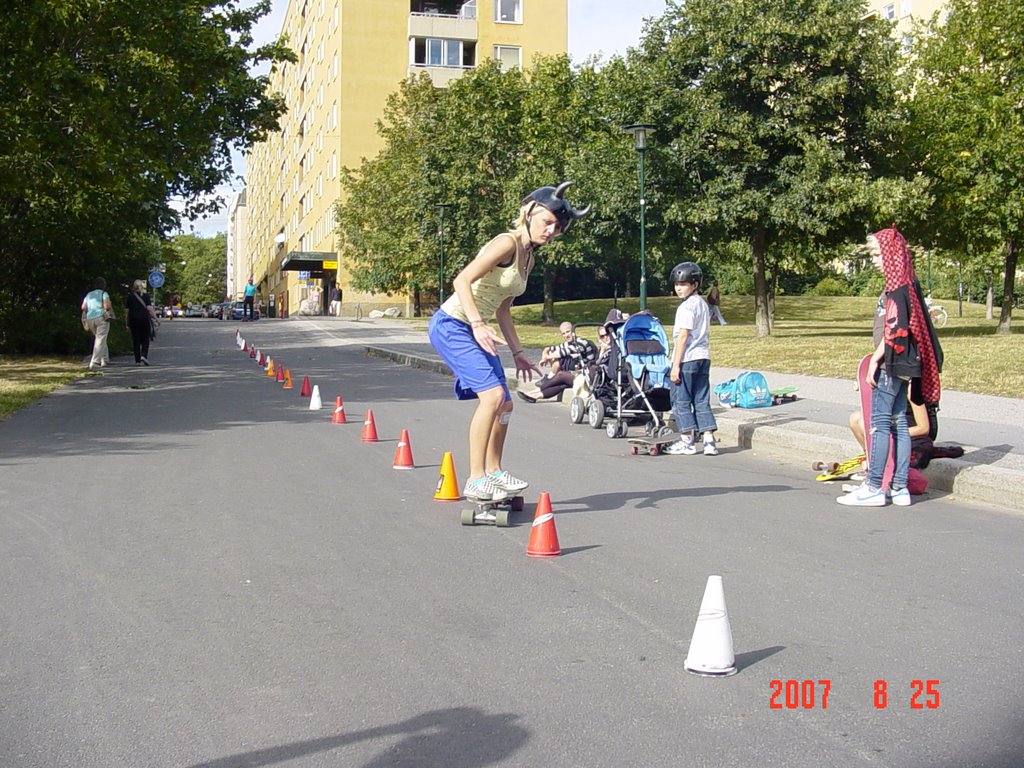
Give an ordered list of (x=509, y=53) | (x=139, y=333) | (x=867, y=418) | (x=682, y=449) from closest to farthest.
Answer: (x=867, y=418) < (x=682, y=449) < (x=139, y=333) < (x=509, y=53)

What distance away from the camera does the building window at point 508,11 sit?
225ft

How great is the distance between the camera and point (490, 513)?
7.03 m

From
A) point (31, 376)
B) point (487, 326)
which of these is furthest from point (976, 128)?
point (487, 326)

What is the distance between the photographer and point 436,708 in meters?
3.83

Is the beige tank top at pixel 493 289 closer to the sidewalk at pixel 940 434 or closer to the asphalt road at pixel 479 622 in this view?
the asphalt road at pixel 479 622

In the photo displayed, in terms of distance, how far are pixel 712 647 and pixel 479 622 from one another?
3.77ft

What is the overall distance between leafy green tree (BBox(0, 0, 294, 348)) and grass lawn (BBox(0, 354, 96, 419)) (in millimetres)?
1540

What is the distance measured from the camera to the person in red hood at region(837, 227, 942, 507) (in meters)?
7.70

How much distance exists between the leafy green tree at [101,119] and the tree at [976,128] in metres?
17.2

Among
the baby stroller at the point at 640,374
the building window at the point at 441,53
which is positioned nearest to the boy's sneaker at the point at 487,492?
the baby stroller at the point at 640,374

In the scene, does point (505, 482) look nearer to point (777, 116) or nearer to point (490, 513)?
point (490, 513)

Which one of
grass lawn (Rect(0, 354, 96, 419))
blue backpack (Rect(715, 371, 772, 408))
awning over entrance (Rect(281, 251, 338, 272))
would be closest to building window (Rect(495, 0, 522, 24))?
awning over entrance (Rect(281, 251, 338, 272))

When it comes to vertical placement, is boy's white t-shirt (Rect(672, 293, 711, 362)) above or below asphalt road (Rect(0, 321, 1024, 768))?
above

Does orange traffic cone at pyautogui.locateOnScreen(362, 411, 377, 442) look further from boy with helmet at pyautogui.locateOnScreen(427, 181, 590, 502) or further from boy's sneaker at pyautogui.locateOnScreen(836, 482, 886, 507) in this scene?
boy's sneaker at pyautogui.locateOnScreen(836, 482, 886, 507)
